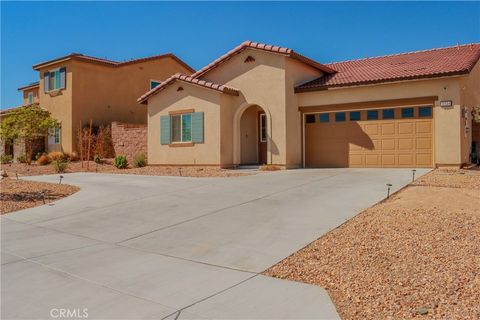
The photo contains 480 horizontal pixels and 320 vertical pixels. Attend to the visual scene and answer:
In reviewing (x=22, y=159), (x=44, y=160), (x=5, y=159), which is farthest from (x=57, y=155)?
(x=5, y=159)

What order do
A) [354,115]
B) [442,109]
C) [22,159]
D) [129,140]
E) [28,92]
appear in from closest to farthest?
[442,109], [354,115], [129,140], [22,159], [28,92]

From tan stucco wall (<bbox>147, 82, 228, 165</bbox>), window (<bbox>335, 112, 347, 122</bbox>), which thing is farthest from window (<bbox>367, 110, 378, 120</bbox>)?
tan stucco wall (<bbox>147, 82, 228, 165</bbox>)

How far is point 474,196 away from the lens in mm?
9414

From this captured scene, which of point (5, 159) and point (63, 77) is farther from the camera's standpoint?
point (5, 159)

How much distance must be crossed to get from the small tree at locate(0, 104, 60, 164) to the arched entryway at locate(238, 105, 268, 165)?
13213mm

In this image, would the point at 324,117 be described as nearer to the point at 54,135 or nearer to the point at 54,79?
the point at 54,135

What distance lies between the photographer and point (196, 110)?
739 inches

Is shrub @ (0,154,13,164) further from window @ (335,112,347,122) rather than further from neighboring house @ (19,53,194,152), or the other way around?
window @ (335,112,347,122)

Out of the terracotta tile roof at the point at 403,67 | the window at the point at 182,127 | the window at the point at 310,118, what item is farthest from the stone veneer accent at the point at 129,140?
the terracotta tile roof at the point at 403,67

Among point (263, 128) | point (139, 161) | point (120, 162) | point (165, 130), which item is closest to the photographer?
point (263, 128)

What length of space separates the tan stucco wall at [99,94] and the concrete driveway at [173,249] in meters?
15.1

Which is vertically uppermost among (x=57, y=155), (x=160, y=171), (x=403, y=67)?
(x=403, y=67)

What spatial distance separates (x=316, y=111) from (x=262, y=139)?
3.19m

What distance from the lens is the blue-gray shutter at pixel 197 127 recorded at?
18.6m
